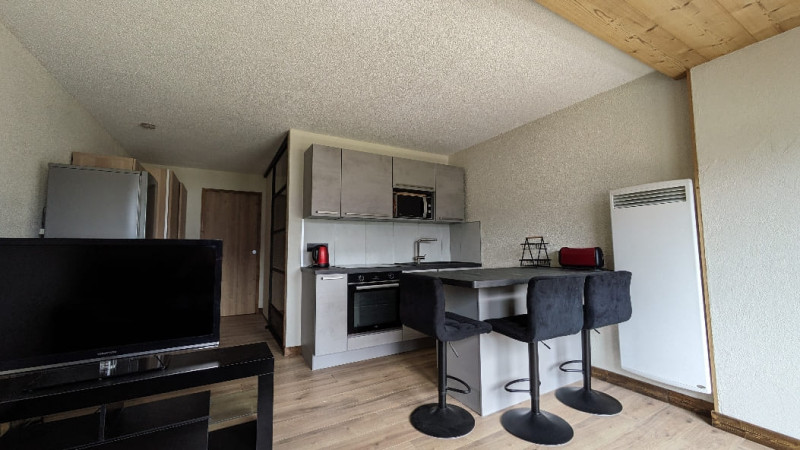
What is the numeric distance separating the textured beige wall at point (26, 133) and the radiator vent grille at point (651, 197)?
406cm

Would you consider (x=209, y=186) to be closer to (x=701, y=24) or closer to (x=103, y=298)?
(x=103, y=298)

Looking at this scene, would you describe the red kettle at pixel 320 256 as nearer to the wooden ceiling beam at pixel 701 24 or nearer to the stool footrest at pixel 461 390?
the stool footrest at pixel 461 390

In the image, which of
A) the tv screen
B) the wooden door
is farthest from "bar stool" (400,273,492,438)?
the wooden door

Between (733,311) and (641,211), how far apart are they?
78cm

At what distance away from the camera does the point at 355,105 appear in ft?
9.68

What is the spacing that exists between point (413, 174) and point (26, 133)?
3179 millimetres

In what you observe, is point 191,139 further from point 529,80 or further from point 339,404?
point 529,80

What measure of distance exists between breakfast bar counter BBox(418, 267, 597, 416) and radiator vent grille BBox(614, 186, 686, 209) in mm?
676

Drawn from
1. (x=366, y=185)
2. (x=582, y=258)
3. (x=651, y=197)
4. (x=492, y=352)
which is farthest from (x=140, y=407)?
(x=651, y=197)

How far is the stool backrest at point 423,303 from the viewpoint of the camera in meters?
1.84

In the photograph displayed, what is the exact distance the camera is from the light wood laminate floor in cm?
179

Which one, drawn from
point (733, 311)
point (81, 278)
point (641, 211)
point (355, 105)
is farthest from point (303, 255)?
point (733, 311)

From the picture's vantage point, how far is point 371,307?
10.7 feet

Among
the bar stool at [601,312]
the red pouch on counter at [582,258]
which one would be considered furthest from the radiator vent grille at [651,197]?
the bar stool at [601,312]
